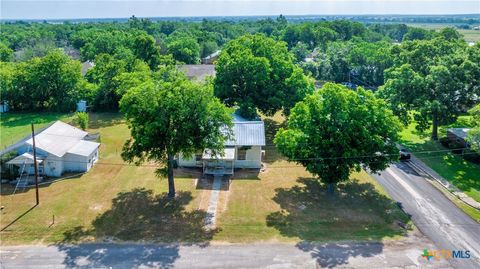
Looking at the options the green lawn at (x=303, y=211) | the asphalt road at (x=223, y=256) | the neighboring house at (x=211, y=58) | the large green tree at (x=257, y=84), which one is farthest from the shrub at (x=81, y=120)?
the neighboring house at (x=211, y=58)

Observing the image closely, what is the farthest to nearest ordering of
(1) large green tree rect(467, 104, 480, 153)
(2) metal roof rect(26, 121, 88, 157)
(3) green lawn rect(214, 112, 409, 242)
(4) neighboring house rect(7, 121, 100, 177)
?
(2) metal roof rect(26, 121, 88, 157) < (4) neighboring house rect(7, 121, 100, 177) < (1) large green tree rect(467, 104, 480, 153) < (3) green lawn rect(214, 112, 409, 242)

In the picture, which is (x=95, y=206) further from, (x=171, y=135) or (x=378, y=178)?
(x=378, y=178)

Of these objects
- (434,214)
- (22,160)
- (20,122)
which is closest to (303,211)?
(434,214)

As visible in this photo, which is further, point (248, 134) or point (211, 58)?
point (211, 58)

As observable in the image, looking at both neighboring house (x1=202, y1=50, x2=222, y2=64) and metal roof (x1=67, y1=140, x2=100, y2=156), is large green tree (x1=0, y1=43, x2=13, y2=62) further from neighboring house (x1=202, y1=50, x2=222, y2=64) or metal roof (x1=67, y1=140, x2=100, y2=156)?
metal roof (x1=67, y1=140, x2=100, y2=156)

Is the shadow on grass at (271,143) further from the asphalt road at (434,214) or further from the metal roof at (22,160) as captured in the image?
the metal roof at (22,160)

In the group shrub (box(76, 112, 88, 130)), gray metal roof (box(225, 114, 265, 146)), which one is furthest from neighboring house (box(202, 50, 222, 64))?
A: gray metal roof (box(225, 114, 265, 146))

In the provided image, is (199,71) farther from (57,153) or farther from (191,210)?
(191,210)
